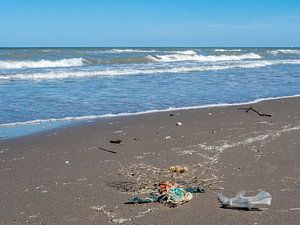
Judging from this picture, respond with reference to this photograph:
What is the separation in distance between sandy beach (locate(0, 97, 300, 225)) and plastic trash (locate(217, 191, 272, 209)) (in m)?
0.07

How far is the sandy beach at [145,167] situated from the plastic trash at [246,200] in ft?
0.21

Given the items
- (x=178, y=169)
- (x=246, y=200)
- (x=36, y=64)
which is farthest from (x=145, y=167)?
(x=36, y=64)

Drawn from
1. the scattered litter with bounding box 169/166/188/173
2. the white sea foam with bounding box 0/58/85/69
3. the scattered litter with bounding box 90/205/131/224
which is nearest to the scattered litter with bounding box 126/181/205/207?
the scattered litter with bounding box 90/205/131/224

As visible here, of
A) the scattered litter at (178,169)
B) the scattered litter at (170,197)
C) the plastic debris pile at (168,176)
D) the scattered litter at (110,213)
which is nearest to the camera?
the scattered litter at (110,213)

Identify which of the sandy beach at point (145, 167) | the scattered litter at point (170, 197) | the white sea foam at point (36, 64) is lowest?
the white sea foam at point (36, 64)

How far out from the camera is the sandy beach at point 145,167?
152 inches

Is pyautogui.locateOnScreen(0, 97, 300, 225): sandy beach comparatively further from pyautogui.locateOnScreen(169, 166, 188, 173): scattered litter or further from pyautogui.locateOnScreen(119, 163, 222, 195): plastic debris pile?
pyautogui.locateOnScreen(169, 166, 188, 173): scattered litter

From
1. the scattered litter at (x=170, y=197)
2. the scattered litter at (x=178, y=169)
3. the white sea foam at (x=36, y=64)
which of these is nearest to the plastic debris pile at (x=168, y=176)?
the scattered litter at (x=178, y=169)

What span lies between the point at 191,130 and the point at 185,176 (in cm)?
303

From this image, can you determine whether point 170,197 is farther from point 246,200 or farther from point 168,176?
point 168,176

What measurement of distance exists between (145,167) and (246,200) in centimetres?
169

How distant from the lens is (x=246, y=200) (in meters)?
3.95

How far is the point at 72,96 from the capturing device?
41.5 ft

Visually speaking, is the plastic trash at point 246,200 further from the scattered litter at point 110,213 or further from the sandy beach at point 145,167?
the scattered litter at point 110,213
